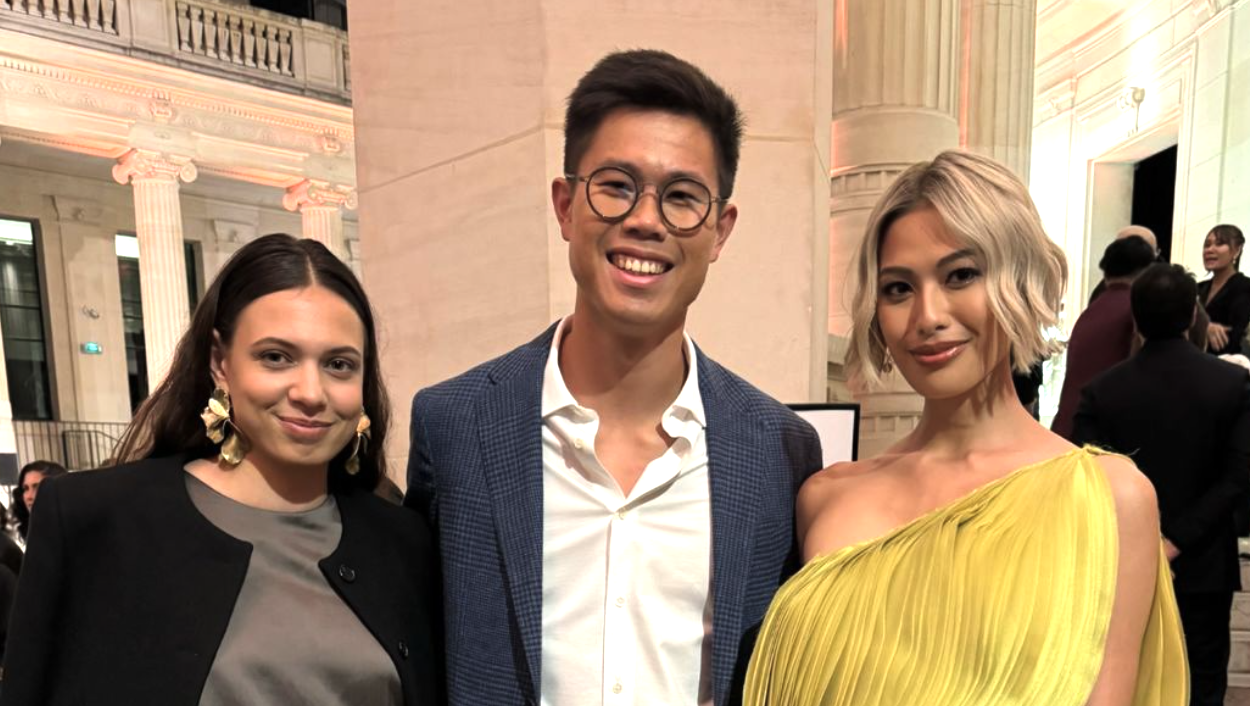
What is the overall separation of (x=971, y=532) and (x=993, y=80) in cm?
626

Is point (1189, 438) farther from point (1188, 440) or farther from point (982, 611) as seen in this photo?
point (982, 611)

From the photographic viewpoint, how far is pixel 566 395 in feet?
4.56

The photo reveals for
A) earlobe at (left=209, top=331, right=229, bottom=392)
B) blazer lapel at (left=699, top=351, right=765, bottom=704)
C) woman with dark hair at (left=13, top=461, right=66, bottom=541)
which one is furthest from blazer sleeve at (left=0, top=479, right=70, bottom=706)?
woman with dark hair at (left=13, top=461, right=66, bottom=541)

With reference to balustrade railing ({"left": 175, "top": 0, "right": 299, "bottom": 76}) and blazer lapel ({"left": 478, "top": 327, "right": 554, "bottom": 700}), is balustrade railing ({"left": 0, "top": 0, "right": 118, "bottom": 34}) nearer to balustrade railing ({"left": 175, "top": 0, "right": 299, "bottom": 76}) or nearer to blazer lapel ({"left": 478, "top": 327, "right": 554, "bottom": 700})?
balustrade railing ({"left": 175, "top": 0, "right": 299, "bottom": 76})

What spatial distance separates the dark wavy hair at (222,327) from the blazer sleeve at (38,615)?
0.20 metres

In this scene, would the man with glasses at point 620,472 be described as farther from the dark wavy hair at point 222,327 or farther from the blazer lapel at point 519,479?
the dark wavy hair at point 222,327

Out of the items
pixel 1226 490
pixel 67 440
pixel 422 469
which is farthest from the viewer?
pixel 67 440

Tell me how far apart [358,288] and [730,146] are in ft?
2.43

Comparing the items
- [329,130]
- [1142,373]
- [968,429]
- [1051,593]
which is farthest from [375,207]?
[329,130]

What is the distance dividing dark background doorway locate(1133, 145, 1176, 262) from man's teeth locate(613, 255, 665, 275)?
1382 cm

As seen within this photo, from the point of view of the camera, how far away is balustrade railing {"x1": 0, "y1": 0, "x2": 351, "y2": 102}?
1133 centimetres

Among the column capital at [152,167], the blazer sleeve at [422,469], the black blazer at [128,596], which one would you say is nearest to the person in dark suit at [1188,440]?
the blazer sleeve at [422,469]

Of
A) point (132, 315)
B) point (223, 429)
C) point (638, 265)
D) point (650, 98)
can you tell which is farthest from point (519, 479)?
point (132, 315)

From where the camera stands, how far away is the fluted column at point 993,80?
625 cm
